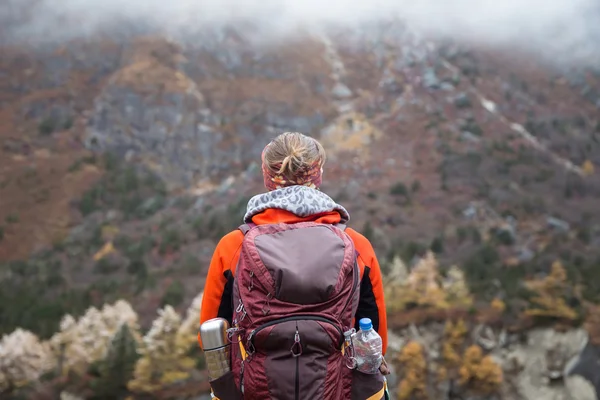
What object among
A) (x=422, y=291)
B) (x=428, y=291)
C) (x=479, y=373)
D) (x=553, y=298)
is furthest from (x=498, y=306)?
(x=479, y=373)

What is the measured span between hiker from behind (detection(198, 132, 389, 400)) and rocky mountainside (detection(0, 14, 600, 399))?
13655mm

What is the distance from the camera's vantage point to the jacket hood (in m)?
1.80

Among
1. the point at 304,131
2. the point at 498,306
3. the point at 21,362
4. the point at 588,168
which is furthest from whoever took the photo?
the point at 304,131

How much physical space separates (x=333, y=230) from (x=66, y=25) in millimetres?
52661

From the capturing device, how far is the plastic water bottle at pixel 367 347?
68.6 inches

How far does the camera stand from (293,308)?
64.9 inches

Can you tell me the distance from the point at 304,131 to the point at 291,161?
37.3 m

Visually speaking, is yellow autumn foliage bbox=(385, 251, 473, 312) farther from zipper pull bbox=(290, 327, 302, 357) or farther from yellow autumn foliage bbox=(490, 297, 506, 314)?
zipper pull bbox=(290, 327, 302, 357)

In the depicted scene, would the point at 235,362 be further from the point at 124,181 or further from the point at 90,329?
the point at 124,181

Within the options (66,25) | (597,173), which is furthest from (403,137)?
(66,25)

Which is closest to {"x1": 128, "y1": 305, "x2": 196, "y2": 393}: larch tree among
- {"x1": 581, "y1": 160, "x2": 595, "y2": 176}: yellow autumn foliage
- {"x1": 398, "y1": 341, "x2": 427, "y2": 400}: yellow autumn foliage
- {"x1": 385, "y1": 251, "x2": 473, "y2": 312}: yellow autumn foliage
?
{"x1": 398, "y1": 341, "x2": 427, "y2": 400}: yellow autumn foliage

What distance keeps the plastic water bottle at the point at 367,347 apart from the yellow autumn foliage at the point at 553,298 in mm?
14367

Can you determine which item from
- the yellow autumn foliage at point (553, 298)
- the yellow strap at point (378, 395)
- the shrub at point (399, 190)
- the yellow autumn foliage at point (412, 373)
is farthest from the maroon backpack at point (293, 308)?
the shrub at point (399, 190)

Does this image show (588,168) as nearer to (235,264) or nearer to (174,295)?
(174,295)
